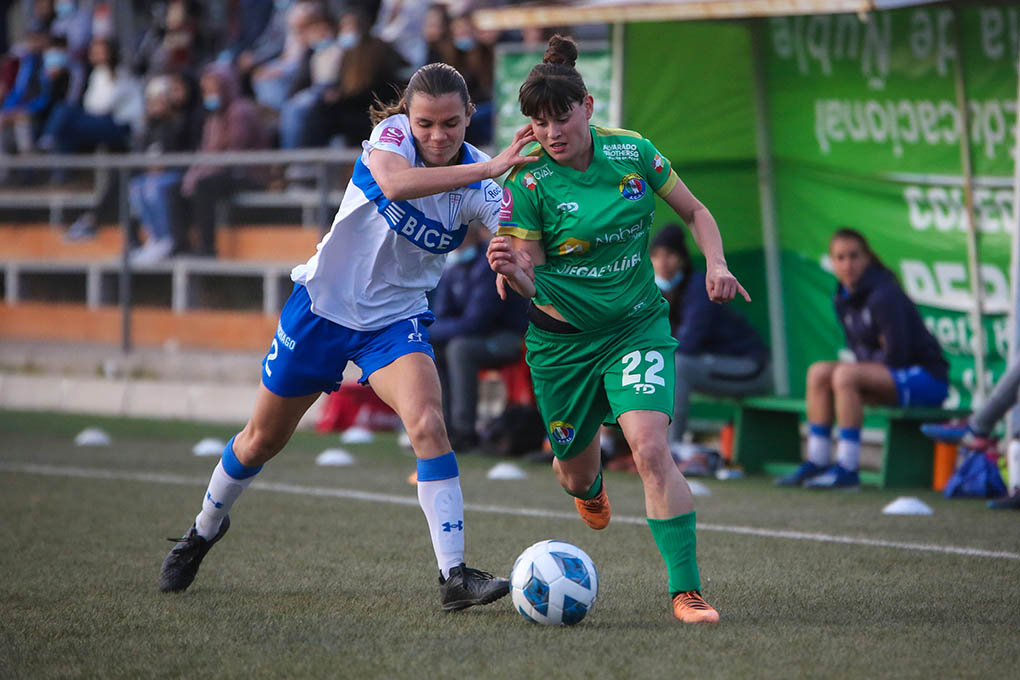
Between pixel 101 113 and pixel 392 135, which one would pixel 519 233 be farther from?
pixel 101 113

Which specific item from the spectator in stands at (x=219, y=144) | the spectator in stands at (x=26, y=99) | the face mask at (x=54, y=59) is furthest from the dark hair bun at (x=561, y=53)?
the face mask at (x=54, y=59)

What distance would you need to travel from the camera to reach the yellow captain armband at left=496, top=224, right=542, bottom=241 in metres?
5.16

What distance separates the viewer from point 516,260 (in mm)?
4910

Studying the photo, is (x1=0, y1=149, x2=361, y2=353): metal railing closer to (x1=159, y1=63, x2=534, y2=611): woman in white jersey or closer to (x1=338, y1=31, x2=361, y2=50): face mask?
(x1=338, y1=31, x2=361, y2=50): face mask

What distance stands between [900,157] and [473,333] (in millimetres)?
3364

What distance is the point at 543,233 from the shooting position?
525 centimetres

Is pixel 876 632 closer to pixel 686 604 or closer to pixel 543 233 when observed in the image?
pixel 686 604

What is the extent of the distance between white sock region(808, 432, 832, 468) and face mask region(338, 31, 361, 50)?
274 inches

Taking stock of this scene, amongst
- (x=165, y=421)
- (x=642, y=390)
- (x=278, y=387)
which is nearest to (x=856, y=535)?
(x=642, y=390)

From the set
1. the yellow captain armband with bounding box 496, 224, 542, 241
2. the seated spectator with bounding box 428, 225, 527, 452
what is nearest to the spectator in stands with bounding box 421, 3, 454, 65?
the seated spectator with bounding box 428, 225, 527, 452

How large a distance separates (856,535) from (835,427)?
346 centimetres

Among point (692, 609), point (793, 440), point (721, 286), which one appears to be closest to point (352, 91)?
point (793, 440)

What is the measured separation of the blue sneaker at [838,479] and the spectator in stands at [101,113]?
10.8 metres

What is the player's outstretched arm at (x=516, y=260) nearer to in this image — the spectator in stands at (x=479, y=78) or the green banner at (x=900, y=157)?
the green banner at (x=900, y=157)
